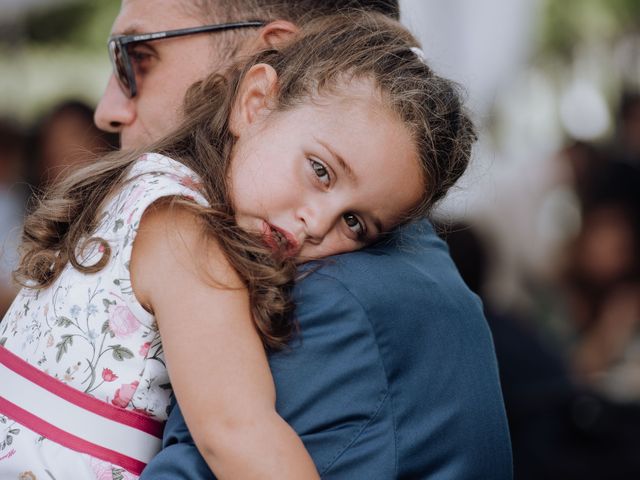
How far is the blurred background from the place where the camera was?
146 inches

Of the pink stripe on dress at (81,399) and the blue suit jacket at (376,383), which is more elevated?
the blue suit jacket at (376,383)

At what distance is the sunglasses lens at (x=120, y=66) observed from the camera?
221 centimetres

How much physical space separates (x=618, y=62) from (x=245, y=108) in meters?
13.1

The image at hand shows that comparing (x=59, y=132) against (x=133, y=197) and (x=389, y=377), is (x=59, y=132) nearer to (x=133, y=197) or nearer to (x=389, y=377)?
(x=133, y=197)

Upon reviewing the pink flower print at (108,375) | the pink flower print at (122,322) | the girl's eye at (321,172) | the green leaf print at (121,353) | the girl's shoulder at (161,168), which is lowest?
the pink flower print at (108,375)

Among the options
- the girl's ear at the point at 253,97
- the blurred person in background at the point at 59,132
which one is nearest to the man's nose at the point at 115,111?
the girl's ear at the point at 253,97

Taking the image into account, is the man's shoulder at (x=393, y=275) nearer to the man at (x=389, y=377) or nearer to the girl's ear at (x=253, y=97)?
the man at (x=389, y=377)

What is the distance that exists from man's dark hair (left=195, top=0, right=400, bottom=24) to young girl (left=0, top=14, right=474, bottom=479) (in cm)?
28

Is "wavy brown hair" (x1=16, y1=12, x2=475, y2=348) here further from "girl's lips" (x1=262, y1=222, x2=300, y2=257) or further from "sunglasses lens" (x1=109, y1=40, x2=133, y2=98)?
"sunglasses lens" (x1=109, y1=40, x2=133, y2=98)

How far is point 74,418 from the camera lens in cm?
169

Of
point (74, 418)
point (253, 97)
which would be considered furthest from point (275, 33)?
point (74, 418)

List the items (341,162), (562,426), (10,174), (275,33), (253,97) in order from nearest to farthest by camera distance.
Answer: (341,162) < (253,97) < (275,33) < (562,426) < (10,174)

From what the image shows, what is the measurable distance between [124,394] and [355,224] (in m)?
0.52

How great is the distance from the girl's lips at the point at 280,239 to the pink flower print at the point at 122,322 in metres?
0.26
